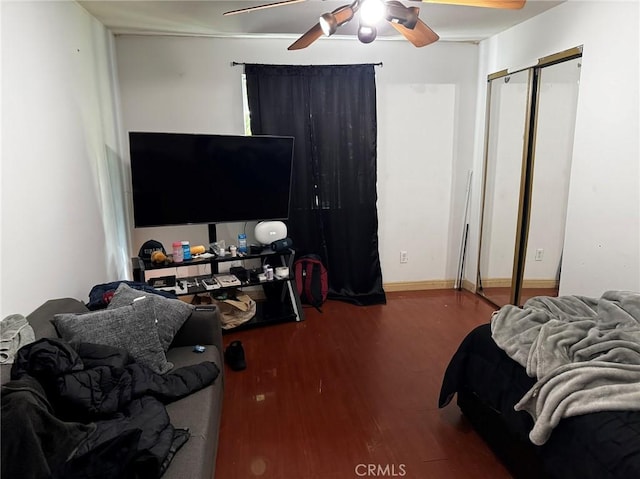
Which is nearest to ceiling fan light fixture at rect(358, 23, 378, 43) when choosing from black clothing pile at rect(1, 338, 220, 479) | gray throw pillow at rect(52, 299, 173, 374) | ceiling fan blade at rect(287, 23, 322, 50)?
ceiling fan blade at rect(287, 23, 322, 50)

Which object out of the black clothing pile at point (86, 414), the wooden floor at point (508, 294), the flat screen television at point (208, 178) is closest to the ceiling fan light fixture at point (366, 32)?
the flat screen television at point (208, 178)

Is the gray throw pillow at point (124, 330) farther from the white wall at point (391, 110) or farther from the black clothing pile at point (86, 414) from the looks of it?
the white wall at point (391, 110)

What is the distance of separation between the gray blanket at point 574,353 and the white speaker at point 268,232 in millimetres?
1994

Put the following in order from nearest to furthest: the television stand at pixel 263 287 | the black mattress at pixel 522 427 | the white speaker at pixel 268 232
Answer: the black mattress at pixel 522 427, the television stand at pixel 263 287, the white speaker at pixel 268 232

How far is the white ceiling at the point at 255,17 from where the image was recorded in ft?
9.00

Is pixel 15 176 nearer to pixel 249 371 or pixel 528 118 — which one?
pixel 249 371

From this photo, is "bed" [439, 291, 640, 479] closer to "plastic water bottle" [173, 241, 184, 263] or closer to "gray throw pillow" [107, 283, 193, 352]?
"gray throw pillow" [107, 283, 193, 352]

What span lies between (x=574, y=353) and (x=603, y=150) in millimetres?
1561

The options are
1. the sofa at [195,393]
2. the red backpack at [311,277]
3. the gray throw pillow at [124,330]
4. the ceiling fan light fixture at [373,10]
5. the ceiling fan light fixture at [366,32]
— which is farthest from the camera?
the red backpack at [311,277]

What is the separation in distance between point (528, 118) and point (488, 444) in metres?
2.52

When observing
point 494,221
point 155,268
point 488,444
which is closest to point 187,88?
point 155,268

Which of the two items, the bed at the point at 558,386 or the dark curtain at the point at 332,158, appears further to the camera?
the dark curtain at the point at 332,158

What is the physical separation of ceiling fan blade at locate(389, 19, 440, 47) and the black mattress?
161cm

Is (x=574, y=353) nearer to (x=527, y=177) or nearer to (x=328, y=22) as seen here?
(x=328, y=22)
